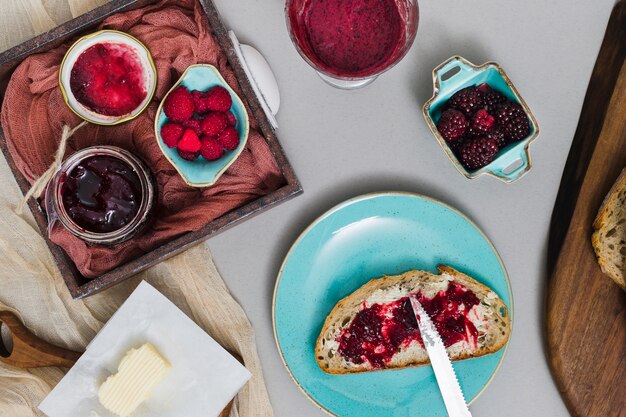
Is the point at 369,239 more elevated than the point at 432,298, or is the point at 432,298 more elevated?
the point at 369,239

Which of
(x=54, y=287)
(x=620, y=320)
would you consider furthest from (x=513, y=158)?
(x=54, y=287)

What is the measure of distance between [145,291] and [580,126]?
39.6 inches

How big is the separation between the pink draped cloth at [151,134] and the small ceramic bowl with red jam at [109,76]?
0.14 feet

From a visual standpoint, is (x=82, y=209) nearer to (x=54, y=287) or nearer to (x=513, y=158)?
(x=54, y=287)

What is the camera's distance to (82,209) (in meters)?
1.04

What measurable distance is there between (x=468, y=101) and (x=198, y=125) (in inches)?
21.2

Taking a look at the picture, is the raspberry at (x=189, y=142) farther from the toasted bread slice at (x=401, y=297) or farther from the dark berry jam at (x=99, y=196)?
the toasted bread slice at (x=401, y=297)

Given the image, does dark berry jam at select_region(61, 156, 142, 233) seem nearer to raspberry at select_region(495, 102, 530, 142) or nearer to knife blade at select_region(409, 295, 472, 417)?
knife blade at select_region(409, 295, 472, 417)

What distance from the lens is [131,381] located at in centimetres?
115

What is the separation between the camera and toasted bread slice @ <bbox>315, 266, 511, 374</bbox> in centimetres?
120

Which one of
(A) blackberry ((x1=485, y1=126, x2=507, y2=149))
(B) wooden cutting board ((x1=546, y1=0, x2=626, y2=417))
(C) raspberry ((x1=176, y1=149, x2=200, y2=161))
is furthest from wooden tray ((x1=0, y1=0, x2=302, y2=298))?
(B) wooden cutting board ((x1=546, y1=0, x2=626, y2=417))

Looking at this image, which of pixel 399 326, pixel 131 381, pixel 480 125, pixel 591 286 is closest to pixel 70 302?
pixel 131 381

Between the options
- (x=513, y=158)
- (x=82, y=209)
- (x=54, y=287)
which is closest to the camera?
(x=82, y=209)

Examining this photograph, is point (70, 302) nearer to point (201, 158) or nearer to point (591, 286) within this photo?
point (201, 158)
